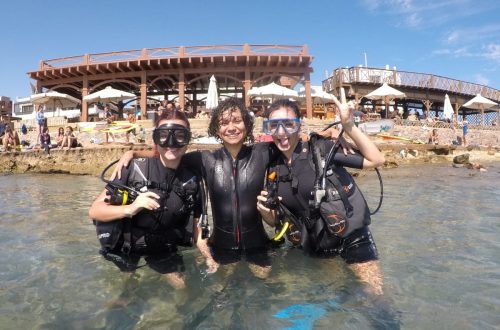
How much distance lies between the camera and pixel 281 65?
74.4 feet

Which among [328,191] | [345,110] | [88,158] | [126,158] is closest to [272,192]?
[328,191]

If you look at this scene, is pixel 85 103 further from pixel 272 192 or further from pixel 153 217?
pixel 272 192

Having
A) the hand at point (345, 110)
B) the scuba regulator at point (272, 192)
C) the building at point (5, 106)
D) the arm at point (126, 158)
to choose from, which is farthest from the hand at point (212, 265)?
the building at point (5, 106)

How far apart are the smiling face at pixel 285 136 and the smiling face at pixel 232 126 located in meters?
0.31

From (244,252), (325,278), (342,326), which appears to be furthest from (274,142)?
(342,326)

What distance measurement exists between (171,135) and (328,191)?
1.47 metres

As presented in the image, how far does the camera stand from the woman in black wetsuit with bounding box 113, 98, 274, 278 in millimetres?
3295

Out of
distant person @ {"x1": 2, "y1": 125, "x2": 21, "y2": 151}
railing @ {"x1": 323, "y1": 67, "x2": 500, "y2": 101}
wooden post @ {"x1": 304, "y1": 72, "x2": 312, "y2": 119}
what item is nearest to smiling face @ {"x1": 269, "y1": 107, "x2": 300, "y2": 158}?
distant person @ {"x1": 2, "y1": 125, "x2": 21, "y2": 151}

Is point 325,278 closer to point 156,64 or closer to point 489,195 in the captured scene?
point 489,195

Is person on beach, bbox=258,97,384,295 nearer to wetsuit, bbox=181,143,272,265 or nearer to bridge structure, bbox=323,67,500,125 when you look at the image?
wetsuit, bbox=181,143,272,265

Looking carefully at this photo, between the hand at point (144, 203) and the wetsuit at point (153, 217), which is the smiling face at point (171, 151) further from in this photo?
the hand at point (144, 203)

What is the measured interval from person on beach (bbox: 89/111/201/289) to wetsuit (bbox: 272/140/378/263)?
855 mm

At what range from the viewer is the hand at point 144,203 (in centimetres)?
279

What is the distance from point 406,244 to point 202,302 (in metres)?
2.96
